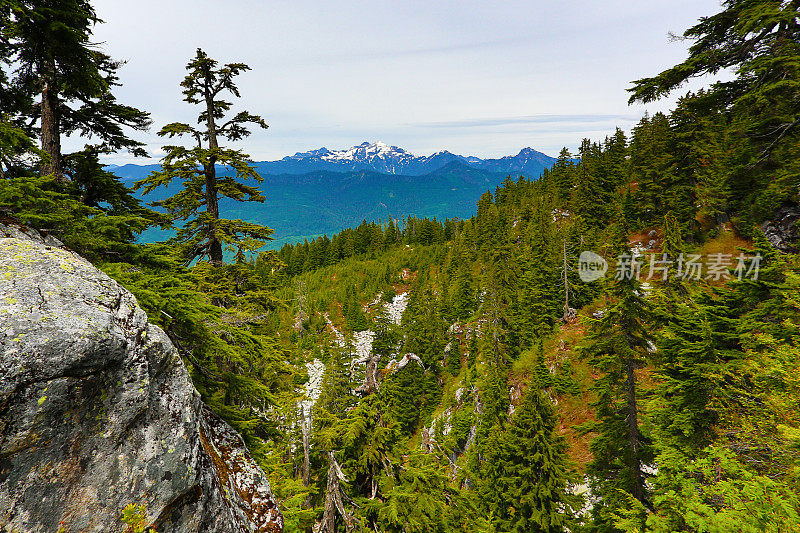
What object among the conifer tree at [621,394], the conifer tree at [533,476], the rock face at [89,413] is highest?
the rock face at [89,413]

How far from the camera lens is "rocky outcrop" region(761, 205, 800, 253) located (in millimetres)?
21375

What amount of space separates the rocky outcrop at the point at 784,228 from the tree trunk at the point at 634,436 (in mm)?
19011

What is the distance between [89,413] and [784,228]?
35.7m

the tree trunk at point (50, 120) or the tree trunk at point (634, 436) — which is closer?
the tree trunk at point (50, 120)

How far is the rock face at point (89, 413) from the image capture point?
3305 millimetres

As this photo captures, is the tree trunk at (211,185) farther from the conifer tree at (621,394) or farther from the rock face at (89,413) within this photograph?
the conifer tree at (621,394)

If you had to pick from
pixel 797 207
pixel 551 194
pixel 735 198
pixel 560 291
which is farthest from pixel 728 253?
pixel 551 194

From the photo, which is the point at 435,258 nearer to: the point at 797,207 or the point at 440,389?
the point at 440,389

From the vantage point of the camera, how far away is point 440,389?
41406 mm

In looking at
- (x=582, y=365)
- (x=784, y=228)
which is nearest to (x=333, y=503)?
(x=582, y=365)

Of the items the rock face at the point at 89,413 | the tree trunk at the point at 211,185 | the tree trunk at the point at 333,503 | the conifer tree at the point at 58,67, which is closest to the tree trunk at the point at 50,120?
the conifer tree at the point at 58,67

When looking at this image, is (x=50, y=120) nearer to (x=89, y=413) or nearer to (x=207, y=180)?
(x=207, y=180)

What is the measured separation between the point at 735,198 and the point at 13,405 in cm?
4492

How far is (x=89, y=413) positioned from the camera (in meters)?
3.78
